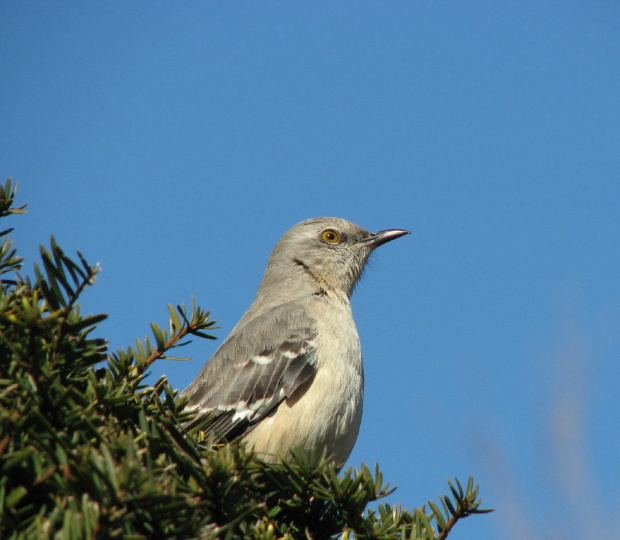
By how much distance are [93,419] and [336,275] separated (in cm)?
546

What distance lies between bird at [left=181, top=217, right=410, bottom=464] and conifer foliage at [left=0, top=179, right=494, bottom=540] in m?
1.46

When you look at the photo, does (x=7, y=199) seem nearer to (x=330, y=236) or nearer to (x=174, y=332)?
(x=174, y=332)

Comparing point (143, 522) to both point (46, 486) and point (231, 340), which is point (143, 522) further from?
point (231, 340)

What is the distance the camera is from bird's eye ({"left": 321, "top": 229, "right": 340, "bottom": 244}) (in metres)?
8.25

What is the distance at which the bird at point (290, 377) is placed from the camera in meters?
5.20

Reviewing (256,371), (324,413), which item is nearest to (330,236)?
(256,371)

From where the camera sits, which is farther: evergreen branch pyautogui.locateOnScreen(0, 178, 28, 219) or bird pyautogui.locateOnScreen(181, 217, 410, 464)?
bird pyautogui.locateOnScreen(181, 217, 410, 464)

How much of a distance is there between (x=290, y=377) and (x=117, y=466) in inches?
135

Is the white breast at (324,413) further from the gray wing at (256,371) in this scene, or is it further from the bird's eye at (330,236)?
the bird's eye at (330,236)

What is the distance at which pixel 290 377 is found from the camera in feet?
18.1

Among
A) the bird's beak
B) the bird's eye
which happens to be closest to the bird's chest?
the bird's eye

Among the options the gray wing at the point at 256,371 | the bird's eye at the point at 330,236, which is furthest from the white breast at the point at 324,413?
the bird's eye at the point at 330,236

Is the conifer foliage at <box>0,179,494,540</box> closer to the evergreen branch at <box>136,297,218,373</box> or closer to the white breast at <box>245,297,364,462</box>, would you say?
the evergreen branch at <box>136,297,218,373</box>

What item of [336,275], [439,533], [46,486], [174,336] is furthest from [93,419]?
[336,275]
